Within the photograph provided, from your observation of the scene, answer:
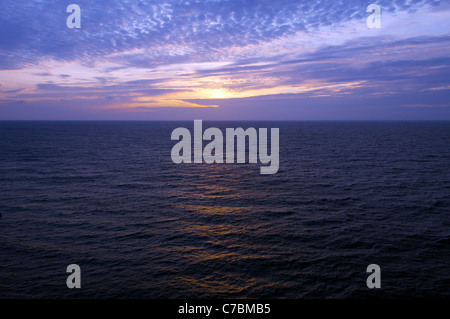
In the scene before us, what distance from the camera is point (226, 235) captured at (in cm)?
2545

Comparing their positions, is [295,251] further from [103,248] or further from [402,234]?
[103,248]

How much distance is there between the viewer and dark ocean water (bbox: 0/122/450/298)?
18109 mm

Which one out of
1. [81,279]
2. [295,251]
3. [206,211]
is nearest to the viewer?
[81,279]

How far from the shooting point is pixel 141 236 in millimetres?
25031

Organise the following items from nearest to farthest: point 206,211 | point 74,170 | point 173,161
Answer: point 206,211 → point 74,170 → point 173,161

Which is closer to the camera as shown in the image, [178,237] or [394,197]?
[178,237]

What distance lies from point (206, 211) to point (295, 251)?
12328mm

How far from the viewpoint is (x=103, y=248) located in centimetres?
2275

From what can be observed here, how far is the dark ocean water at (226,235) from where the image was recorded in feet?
59.4
